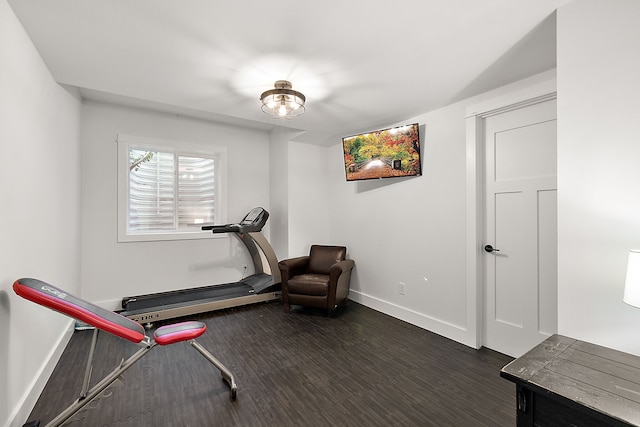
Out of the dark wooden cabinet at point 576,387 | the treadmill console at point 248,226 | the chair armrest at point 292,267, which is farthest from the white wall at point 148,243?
the dark wooden cabinet at point 576,387

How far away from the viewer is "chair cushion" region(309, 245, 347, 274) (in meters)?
4.11

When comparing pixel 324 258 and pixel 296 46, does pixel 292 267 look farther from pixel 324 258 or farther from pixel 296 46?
pixel 296 46

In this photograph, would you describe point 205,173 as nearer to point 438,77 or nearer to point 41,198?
point 41,198

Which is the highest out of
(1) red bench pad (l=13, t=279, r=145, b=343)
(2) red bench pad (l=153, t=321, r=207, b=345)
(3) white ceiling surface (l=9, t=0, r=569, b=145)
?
(3) white ceiling surface (l=9, t=0, r=569, b=145)

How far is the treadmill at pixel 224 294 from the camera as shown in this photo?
341cm

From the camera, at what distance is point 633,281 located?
1.16m

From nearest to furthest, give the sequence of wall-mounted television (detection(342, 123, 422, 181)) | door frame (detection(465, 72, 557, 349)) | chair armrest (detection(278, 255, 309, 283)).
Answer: door frame (detection(465, 72, 557, 349)) → wall-mounted television (detection(342, 123, 422, 181)) → chair armrest (detection(278, 255, 309, 283))

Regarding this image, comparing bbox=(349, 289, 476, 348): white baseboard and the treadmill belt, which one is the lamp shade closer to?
bbox=(349, 289, 476, 348): white baseboard

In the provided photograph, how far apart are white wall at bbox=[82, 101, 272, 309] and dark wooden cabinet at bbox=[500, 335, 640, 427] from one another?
4.18m

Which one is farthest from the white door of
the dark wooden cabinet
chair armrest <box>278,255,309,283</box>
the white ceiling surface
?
chair armrest <box>278,255,309,283</box>

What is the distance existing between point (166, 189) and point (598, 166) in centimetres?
476

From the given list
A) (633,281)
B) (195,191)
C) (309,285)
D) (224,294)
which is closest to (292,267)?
(309,285)

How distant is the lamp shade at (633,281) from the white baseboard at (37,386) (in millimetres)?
3229

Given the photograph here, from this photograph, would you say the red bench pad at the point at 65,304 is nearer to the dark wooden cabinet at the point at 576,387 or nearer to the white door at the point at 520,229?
the dark wooden cabinet at the point at 576,387
